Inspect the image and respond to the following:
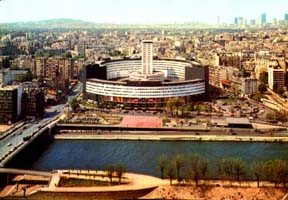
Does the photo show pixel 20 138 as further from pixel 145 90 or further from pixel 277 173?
pixel 277 173

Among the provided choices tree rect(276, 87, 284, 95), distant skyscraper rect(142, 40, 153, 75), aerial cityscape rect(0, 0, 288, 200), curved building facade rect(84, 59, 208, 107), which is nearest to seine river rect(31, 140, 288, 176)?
aerial cityscape rect(0, 0, 288, 200)

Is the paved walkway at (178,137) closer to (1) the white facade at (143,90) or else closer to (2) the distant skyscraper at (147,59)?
(1) the white facade at (143,90)

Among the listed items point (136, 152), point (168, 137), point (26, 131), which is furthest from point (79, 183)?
point (26, 131)

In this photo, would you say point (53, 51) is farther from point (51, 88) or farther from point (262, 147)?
point (262, 147)

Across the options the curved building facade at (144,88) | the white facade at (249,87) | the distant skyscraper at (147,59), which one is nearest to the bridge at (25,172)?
the curved building facade at (144,88)

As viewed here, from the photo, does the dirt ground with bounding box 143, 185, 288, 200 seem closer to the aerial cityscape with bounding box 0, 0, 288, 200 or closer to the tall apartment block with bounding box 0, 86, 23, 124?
the aerial cityscape with bounding box 0, 0, 288, 200

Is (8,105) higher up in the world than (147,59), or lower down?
lower down
